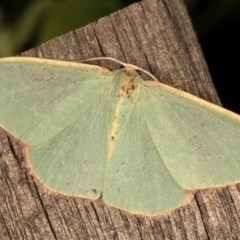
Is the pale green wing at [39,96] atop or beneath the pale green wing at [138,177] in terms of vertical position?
atop

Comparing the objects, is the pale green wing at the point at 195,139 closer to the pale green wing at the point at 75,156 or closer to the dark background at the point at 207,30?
the pale green wing at the point at 75,156

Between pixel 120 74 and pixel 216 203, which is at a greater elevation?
pixel 120 74

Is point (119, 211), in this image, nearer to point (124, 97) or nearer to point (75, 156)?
point (75, 156)

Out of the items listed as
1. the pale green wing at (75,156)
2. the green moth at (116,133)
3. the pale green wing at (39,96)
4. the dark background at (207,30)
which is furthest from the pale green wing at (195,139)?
the dark background at (207,30)

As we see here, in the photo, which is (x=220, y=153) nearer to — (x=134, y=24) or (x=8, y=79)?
(x=134, y=24)

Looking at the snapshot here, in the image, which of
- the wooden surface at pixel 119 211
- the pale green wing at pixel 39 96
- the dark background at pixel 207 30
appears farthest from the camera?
the dark background at pixel 207 30

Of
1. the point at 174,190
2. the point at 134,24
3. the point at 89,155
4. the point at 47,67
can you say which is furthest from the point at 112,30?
the point at 174,190

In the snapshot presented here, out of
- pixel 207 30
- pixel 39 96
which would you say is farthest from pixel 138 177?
pixel 207 30
